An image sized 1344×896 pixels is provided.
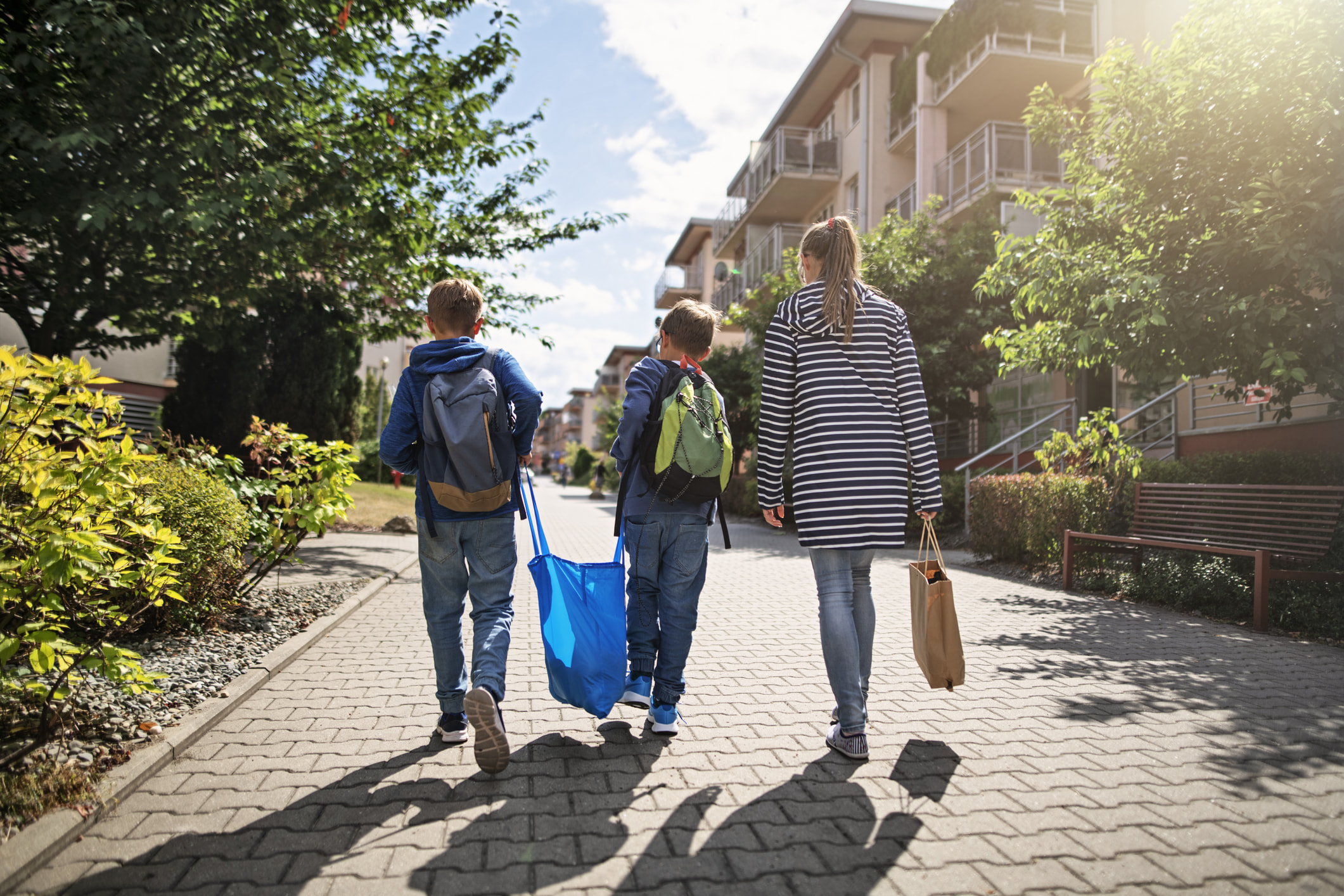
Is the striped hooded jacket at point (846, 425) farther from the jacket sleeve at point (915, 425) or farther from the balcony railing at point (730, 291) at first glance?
the balcony railing at point (730, 291)

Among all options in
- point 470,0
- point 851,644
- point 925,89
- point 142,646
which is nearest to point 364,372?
point 925,89

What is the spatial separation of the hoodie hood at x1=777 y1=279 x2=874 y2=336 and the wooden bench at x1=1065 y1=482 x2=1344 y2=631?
4550 millimetres

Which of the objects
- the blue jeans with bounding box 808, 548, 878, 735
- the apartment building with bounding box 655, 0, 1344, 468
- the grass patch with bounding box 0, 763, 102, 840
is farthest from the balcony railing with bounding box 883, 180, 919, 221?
the grass patch with bounding box 0, 763, 102, 840

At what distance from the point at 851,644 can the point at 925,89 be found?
21.1 meters

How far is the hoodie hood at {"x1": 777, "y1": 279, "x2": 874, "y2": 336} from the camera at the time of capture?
3.38 m

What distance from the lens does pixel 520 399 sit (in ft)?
11.4

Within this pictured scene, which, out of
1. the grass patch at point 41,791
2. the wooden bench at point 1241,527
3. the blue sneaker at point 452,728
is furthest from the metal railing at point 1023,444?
the grass patch at point 41,791

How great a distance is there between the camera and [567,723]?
12.3 feet

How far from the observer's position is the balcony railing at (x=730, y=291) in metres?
29.9

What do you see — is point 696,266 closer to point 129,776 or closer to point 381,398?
A: point 381,398

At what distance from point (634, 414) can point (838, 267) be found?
102cm

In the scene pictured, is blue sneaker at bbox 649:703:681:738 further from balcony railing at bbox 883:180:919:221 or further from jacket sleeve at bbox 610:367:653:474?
balcony railing at bbox 883:180:919:221

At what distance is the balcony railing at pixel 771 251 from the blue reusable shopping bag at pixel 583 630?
21441mm

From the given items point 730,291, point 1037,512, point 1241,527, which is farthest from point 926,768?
point 730,291
